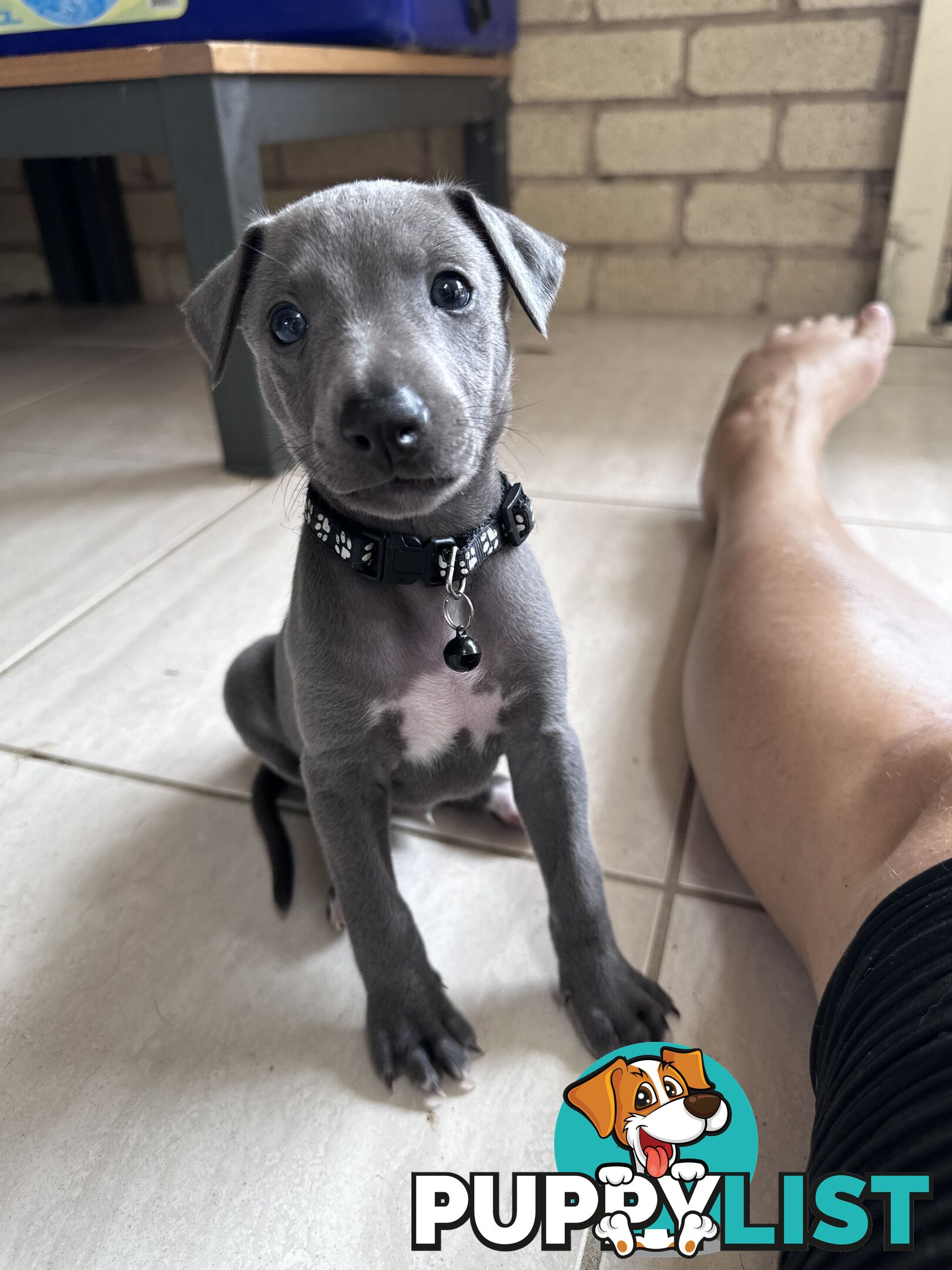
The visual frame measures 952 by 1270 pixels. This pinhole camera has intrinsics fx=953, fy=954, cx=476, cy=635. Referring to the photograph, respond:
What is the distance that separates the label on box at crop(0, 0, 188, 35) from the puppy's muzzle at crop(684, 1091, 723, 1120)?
208 centimetres

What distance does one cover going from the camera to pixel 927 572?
1657 mm

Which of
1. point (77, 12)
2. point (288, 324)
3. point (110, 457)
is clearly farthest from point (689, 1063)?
point (77, 12)

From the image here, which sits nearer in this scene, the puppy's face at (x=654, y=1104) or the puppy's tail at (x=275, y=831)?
the puppy's face at (x=654, y=1104)

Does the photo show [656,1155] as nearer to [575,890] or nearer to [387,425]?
[575,890]

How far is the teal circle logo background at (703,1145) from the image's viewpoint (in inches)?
31.8

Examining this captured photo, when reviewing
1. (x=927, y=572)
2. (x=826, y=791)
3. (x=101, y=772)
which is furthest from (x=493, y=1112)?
(x=927, y=572)

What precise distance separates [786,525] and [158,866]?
0.99 metres

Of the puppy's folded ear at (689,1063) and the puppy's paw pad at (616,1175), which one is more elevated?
the puppy's paw pad at (616,1175)

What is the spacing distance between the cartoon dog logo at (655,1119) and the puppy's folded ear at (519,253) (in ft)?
2.30

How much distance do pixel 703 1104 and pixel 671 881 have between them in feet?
0.94

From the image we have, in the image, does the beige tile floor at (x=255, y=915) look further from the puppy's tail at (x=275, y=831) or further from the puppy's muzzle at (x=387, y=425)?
the puppy's muzzle at (x=387, y=425)

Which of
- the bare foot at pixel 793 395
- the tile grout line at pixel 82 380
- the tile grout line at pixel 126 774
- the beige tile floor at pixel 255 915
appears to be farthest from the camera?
the tile grout line at pixel 82 380

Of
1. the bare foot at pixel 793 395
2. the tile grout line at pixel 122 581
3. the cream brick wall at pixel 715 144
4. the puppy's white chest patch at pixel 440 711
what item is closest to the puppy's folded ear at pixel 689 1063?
the puppy's white chest patch at pixel 440 711

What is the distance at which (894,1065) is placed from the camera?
0.60 m
